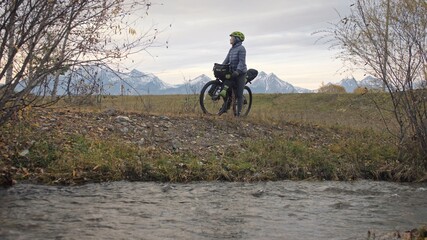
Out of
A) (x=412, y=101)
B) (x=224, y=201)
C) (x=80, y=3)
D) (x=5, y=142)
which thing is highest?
(x=80, y=3)

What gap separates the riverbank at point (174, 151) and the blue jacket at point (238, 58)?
54.8 inches

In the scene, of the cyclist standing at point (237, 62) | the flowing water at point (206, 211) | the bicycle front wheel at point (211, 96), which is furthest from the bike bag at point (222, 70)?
the flowing water at point (206, 211)

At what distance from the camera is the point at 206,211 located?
7043 millimetres

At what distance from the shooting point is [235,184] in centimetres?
946

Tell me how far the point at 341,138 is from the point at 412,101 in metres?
2.85

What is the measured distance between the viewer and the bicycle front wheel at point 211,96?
13.6m

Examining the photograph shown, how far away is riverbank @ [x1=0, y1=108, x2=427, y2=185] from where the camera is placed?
30.2ft

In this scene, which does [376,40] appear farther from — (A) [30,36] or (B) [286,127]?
(A) [30,36]

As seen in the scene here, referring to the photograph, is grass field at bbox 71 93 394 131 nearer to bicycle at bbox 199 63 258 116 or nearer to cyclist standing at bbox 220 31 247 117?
bicycle at bbox 199 63 258 116

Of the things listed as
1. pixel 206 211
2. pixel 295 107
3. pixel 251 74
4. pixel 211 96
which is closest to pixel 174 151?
pixel 211 96

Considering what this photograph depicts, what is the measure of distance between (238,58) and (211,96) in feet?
4.41

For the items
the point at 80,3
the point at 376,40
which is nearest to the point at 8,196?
the point at 80,3

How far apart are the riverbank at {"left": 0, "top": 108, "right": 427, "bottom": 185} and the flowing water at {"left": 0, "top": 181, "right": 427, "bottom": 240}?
532 mm

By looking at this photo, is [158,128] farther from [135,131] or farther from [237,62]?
[237,62]
